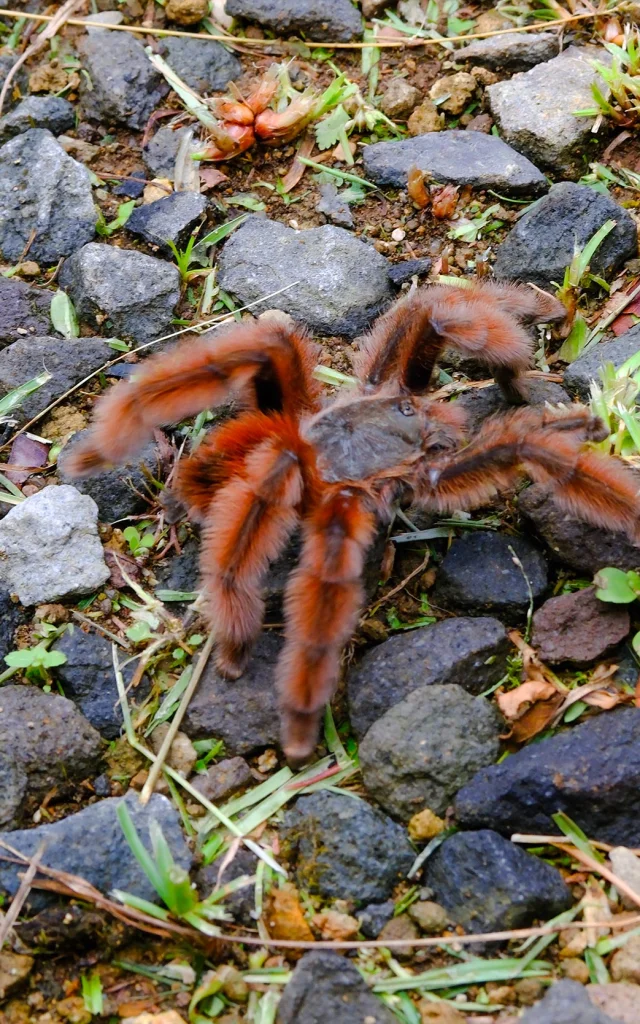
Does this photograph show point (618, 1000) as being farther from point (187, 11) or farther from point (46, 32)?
point (46, 32)

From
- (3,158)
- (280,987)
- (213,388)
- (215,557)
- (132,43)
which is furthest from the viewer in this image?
(132,43)

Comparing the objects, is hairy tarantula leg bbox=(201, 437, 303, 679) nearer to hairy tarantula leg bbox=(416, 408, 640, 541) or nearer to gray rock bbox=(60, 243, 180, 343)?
hairy tarantula leg bbox=(416, 408, 640, 541)

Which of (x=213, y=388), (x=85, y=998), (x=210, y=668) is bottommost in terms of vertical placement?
(x=85, y=998)

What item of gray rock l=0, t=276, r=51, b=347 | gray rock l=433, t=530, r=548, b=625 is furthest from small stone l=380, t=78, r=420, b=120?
gray rock l=433, t=530, r=548, b=625

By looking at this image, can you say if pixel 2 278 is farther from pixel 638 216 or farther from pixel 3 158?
pixel 638 216

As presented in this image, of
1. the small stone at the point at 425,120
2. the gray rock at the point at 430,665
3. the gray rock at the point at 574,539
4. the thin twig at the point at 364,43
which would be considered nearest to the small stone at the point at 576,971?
the gray rock at the point at 430,665

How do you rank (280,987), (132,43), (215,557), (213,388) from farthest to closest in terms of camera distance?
(132,43)
(213,388)
(215,557)
(280,987)

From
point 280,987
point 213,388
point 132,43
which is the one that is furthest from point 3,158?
point 280,987
